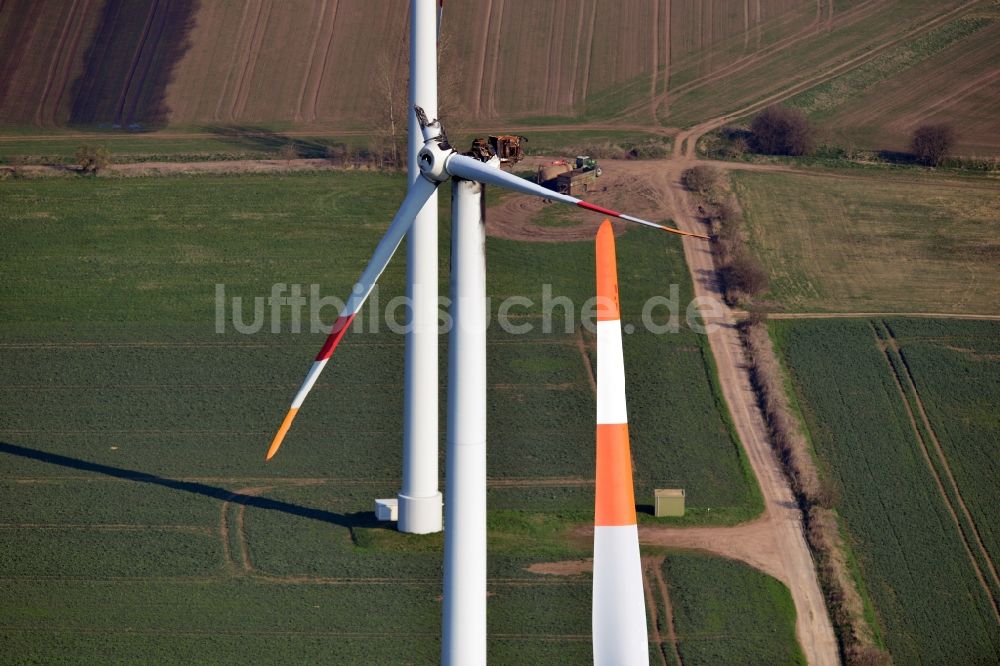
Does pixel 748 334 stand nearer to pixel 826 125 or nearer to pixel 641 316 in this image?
pixel 641 316

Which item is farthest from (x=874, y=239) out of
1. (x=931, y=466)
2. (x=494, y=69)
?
(x=494, y=69)

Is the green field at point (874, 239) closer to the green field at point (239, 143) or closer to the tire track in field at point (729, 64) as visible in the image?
the green field at point (239, 143)

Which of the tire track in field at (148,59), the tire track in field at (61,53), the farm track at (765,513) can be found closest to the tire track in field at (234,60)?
the tire track in field at (148,59)

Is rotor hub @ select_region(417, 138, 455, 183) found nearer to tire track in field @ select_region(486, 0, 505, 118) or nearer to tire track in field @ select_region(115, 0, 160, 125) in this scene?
tire track in field @ select_region(486, 0, 505, 118)

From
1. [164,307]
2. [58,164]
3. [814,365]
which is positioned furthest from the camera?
[58,164]

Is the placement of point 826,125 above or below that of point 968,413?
above

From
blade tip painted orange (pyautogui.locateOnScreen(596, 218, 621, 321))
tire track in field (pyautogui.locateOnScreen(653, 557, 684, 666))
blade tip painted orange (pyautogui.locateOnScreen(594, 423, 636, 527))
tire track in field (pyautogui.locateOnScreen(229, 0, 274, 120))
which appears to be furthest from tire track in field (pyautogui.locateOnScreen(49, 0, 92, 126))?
blade tip painted orange (pyautogui.locateOnScreen(594, 423, 636, 527))

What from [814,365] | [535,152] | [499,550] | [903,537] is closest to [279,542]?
[499,550]

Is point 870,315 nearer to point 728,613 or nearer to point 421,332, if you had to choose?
point 728,613
